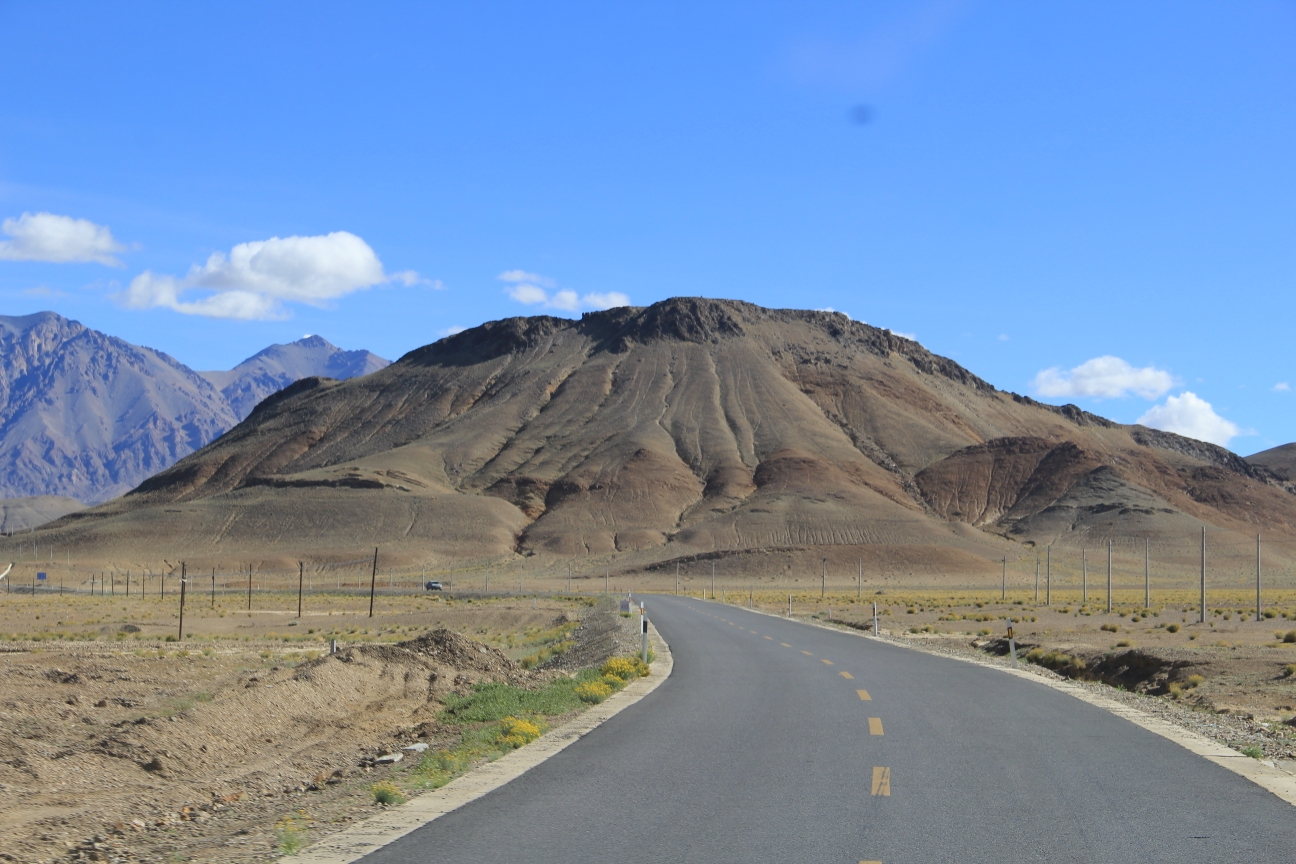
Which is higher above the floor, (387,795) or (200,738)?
(387,795)

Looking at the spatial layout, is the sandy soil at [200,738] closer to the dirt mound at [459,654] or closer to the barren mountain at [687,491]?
the dirt mound at [459,654]

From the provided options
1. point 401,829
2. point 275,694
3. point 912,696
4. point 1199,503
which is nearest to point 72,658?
point 275,694

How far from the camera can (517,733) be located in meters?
Result: 13.9

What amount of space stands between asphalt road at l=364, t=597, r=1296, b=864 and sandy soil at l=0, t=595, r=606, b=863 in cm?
192

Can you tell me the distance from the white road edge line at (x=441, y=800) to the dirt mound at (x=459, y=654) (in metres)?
8.71

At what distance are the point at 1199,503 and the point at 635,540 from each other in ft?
288

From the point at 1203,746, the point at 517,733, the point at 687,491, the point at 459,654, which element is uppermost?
the point at 687,491

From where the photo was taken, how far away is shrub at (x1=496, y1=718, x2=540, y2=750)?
1349 centimetres

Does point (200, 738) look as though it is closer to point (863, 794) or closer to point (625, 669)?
point (625, 669)

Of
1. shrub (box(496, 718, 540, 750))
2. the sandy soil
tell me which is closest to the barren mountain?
the sandy soil

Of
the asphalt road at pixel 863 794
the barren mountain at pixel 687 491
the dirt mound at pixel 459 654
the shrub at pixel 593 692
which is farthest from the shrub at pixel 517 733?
the barren mountain at pixel 687 491

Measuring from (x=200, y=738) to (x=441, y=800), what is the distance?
331 inches

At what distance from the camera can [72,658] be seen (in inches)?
1325

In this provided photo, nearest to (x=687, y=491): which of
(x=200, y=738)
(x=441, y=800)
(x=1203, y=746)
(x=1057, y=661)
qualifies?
(x=1057, y=661)
